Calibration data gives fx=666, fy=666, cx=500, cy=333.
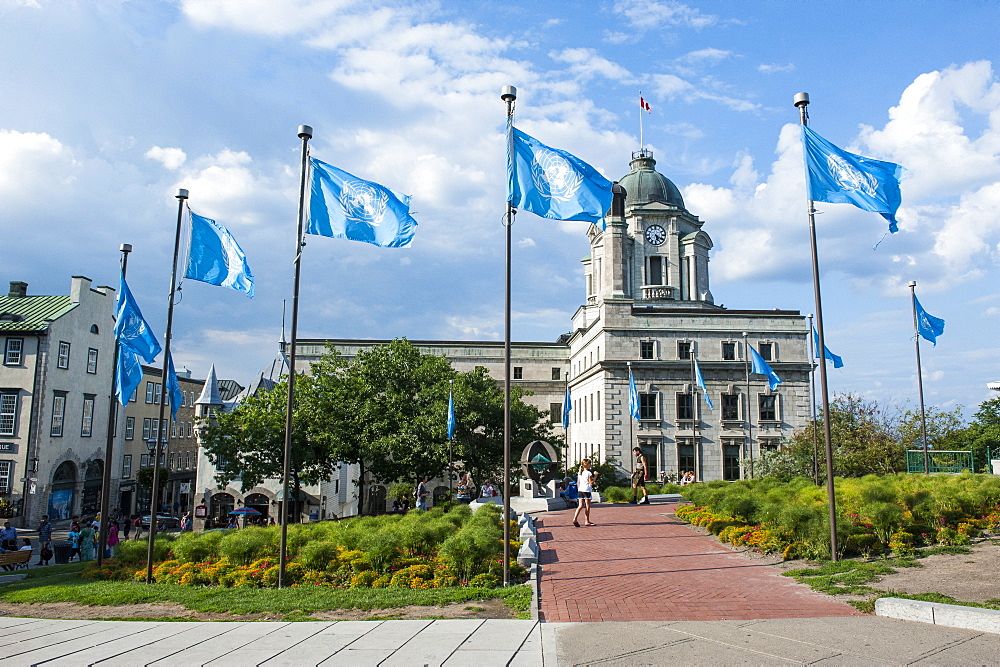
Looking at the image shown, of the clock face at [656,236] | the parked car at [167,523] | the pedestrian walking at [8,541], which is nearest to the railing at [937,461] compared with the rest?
the clock face at [656,236]

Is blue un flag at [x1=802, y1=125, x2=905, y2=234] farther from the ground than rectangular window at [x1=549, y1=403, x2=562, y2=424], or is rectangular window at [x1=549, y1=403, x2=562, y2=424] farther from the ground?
blue un flag at [x1=802, y1=125, x2=905, y2=234]

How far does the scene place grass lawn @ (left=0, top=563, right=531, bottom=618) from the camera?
1127 cm

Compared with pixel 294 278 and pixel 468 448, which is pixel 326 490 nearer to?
pixel 468 448

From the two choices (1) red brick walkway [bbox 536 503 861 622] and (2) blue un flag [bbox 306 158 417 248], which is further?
(2) blue un flag [bbox 306 158 417 248]

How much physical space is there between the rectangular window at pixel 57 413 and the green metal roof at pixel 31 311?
15.0ft

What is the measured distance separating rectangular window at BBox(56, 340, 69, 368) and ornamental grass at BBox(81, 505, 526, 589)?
3174 cm

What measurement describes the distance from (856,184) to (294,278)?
12453mm

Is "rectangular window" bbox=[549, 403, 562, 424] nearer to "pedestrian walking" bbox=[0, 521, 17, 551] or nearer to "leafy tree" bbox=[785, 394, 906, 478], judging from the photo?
"leafy tree" bbox=[785, 394, 906, 478]

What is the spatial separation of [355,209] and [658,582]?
9730 mm

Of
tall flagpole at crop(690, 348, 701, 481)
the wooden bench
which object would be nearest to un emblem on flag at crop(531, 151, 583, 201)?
the wooden bench

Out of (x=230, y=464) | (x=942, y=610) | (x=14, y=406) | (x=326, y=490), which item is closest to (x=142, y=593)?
(x=942, y=610)

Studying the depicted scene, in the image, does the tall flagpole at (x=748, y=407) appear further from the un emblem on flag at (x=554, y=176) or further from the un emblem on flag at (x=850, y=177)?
the un emblem on flag at (x=554, y=176)

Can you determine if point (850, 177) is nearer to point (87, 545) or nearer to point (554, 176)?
point (554, 176)

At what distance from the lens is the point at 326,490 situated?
139ft
